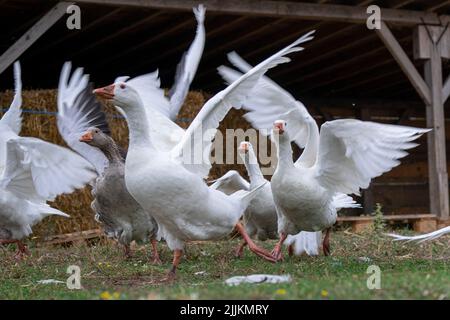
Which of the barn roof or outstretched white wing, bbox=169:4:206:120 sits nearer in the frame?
outstretched white wing, bbox=169:4:206:120

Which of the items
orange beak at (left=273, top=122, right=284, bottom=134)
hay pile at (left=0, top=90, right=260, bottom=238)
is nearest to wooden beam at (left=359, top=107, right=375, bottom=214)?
hay pile at (left=0, top=90, right=260, bottom=238)

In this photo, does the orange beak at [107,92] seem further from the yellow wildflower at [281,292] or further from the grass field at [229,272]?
the yellow wildflower at [281,292]

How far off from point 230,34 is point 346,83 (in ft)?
15.9

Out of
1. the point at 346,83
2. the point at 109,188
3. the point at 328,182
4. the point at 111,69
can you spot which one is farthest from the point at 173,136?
the point at 346,83

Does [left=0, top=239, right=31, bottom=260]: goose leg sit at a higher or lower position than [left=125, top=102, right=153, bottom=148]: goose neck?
lower

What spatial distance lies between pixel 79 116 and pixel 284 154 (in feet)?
9.19

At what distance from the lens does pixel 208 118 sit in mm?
7188

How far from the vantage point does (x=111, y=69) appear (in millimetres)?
15977

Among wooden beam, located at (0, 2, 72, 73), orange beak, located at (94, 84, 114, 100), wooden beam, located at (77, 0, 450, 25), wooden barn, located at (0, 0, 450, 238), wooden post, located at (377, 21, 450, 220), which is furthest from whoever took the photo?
wooden post, located at (377, 21, 450, 220)

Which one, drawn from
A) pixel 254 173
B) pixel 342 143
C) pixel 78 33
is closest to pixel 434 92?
pixel 254 173

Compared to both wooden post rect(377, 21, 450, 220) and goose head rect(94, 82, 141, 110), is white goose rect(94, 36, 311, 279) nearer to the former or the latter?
goose head rect(94, 82, 141, 110)

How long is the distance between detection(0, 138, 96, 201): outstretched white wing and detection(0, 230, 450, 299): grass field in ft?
2.67

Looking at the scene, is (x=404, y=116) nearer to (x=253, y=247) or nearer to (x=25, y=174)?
(x=25, y=174)

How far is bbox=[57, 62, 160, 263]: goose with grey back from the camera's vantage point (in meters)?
8.52
